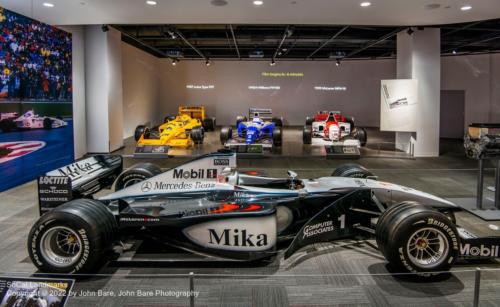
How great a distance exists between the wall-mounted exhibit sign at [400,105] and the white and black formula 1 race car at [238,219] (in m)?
8.51

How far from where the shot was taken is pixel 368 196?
4812 millimetres

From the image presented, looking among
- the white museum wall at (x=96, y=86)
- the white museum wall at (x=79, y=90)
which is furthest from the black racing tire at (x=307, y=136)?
the white museum wall at (x=79, y=90)

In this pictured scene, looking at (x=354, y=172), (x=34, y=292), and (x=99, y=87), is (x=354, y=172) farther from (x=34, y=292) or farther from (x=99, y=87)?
(x=99, y=87)

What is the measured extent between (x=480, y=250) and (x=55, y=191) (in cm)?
471

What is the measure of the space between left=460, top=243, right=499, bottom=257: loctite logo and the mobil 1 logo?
4.37 m

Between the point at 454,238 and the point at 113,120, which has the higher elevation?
the point at 113,120

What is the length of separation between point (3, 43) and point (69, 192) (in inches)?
184

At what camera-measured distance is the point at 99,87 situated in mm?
12672

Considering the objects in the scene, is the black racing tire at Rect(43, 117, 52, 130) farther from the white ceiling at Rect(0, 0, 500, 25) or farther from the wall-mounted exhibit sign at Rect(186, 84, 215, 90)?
the wall-mounted exhibit sign at Rect(186, 84, 215, 90)

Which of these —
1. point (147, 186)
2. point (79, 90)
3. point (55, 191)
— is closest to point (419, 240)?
point (147, 186)

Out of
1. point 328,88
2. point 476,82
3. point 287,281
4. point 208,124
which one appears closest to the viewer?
point 287,281

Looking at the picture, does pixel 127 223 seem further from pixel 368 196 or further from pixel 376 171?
pixel 376 171

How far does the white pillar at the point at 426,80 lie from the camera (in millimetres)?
12805

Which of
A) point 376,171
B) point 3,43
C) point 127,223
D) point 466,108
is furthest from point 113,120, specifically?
point 466,108
